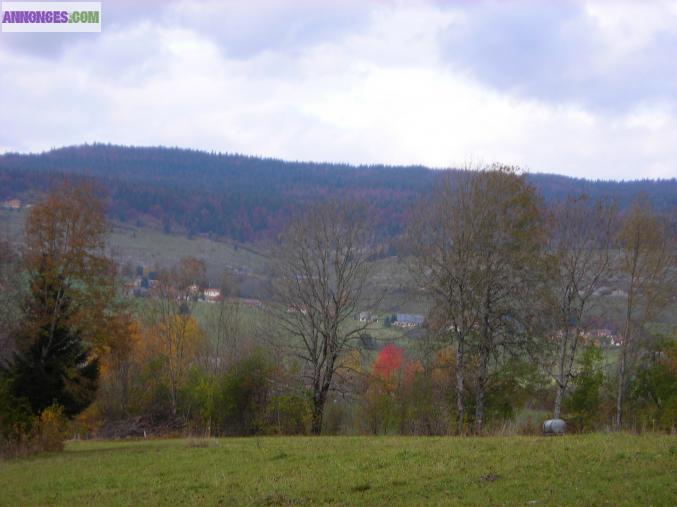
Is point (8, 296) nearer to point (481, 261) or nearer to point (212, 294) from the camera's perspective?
point (481, 261)

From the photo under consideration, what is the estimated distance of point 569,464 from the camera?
41.1 ft

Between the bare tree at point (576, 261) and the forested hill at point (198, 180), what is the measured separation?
76.6 m

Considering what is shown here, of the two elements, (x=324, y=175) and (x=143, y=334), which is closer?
(x=143, y=334)

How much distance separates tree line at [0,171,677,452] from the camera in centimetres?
2727

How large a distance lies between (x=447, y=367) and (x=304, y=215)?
11.3 metres

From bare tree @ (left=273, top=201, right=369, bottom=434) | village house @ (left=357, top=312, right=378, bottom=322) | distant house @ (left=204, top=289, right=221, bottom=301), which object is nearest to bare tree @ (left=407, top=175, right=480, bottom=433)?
bare tree @ (left=273, top=201, right=369, bottom=434)

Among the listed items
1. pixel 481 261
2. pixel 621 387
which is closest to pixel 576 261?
pixel 481 261

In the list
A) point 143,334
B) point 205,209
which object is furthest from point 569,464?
point 205,209

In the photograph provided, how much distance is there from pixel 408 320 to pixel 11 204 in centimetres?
9238

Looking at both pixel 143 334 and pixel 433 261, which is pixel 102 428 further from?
pixel 433 261

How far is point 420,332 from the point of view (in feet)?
101

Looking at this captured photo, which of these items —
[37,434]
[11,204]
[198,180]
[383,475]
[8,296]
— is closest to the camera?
[383,475]

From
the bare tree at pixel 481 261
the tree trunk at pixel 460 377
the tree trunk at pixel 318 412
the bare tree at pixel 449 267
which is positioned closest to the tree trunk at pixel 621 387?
the bare tree at pixel 481 261

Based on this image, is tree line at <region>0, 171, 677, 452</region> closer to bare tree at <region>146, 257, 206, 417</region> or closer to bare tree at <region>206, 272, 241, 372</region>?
bare tree at <region>206, 272, 241, 372</region>
